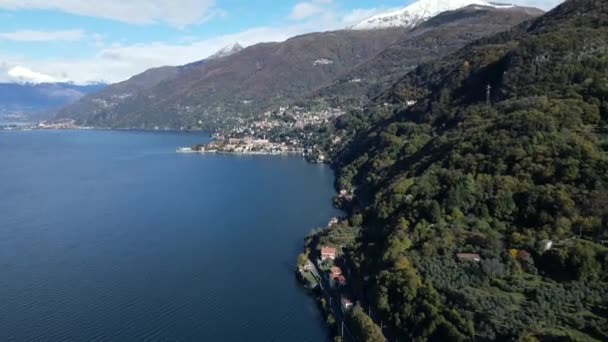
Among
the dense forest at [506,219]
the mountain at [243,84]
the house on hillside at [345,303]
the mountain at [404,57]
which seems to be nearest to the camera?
the dense forest at [506,219]

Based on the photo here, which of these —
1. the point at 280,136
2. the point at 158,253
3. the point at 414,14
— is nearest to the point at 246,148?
the point at 280,136

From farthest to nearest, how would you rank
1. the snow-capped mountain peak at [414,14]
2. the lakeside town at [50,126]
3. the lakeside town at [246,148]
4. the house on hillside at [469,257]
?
1. the snow-capped mountain peak at [414,14]
2. the lakeside town at [50,126]
3. the lakeside town at [246,148]
4. the house on hillside at [469,257]

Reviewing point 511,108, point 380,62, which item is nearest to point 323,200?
point 511,108

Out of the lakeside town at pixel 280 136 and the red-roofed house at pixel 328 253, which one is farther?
the lakeside town at pixel 280 136

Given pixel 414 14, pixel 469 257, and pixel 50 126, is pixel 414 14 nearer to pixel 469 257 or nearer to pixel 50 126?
pixel 50 126

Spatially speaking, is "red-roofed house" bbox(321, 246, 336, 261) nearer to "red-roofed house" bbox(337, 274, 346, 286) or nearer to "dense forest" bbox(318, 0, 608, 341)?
"dense forest" bbox(318, 0, 608, 341)

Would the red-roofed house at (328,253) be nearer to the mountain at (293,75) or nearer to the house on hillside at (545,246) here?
the house on hillside at (545,246)

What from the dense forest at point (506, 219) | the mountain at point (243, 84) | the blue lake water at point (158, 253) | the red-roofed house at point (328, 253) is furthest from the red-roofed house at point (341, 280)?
the mountain at point (243, 84)
